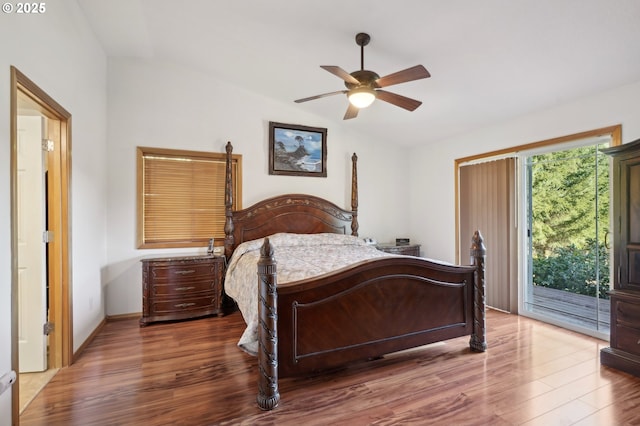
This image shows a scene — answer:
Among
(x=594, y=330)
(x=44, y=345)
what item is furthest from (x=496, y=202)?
(x=44, y=345)

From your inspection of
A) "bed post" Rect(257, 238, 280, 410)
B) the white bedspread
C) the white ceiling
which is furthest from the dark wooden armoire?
"bed post" Rect(257, 238, 280, 410)

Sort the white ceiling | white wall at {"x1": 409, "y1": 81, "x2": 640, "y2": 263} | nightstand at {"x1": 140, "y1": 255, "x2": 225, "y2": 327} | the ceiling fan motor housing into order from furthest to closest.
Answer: nightstand at {"x1": 140, "y1": 255, "x2": 225, "y2": 327} < white wall at {"x1": 409, "y1": 81, "x2": 640, "y2": 263} < the ceiling fan motor housing < the white ceiling

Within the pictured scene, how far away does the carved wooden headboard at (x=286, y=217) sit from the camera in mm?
4156

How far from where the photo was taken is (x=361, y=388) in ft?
7.40

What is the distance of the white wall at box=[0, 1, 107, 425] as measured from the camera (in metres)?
1.76

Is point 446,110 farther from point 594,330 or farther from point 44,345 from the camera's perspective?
point 44,345

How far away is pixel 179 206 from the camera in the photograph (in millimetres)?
4137

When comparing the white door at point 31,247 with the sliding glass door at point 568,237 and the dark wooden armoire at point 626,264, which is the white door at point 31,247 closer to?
the dark wooden armoire at point 626,264

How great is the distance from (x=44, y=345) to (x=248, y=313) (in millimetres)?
1664

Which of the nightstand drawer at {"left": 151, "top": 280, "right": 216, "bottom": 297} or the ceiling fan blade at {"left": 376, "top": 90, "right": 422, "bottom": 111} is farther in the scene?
the nightstand drawer at {"left": 151, "top": 280, "right": 216, "bottom": 297}

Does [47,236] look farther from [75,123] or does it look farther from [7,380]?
[7,380]

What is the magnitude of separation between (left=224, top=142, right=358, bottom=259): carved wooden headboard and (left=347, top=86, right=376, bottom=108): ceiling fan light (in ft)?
6.67

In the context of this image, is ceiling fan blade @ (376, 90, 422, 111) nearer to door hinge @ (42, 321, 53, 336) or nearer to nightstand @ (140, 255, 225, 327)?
nightstand @ (140, 255, 225, 327)

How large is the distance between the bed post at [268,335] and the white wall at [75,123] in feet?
4.58
